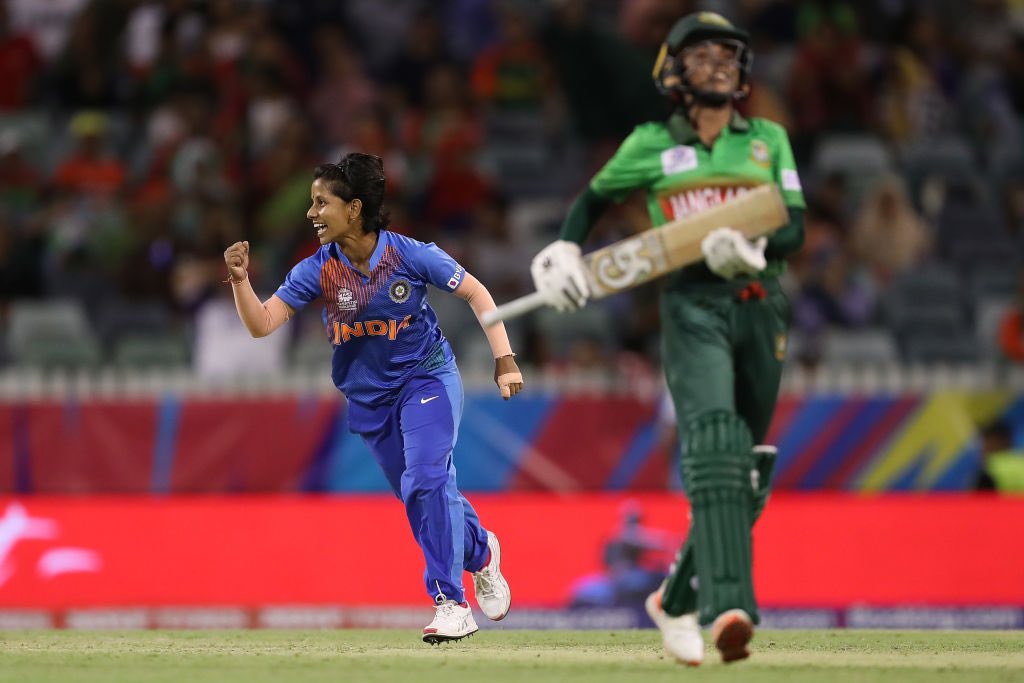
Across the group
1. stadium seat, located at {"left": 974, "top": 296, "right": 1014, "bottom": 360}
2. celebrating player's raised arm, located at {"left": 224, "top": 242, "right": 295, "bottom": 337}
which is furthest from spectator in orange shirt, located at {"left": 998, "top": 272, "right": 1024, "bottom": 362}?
celebrating player's raised arm, located at {"left": 224, "top": 242, "right": 295, "bottom": 337}

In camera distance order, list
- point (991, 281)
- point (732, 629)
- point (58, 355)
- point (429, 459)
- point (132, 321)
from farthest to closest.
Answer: point (991, 281)
point (132, 321)
point (58, 355)
point (429, 459)
point (732, 629)

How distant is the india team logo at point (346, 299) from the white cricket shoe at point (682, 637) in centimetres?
174

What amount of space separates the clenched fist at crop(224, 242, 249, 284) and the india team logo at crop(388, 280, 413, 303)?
65 cm

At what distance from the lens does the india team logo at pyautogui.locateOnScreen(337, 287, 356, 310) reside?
7141mm

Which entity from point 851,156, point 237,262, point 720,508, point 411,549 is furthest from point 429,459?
point 851,156

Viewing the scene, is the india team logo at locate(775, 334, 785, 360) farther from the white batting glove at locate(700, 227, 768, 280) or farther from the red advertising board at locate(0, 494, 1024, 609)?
the red advertising board at locate(0, 494, 1024, 609)

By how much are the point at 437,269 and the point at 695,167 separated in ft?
4.07

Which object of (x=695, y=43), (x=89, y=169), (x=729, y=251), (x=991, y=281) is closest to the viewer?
(x=729, y=251)

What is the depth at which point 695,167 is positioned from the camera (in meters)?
6.54

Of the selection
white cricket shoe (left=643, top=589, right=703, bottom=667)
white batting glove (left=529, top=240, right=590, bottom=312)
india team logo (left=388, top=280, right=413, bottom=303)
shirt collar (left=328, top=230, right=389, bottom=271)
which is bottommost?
white cricket shoe (left=643, top=589, right=703, bottom=667)

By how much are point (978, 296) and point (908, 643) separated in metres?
7.22

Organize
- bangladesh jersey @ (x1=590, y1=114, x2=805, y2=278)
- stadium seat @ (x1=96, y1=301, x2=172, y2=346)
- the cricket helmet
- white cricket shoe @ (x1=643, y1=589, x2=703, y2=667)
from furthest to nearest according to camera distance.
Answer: stadium seat @ (x1=96, y1=301, x2=172, y2=346) → the cricket helmet → bangladesh jersey @ (x1=590, y1=114, x2=805, y2=278) → white cricket shoe @ (x1=643, y1=589, x2=703, y2=667)

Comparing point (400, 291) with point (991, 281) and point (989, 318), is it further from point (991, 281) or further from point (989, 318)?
point (991, 281)

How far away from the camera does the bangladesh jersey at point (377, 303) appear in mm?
7152
